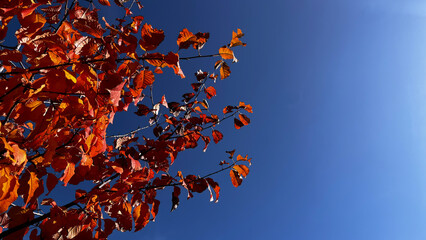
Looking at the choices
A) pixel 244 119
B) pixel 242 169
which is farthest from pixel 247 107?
pixel 242 169

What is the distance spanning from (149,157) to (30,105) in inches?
43.7

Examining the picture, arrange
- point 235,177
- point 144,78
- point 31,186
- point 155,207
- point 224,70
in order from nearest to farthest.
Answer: point 31,186, point 144,78, point 224,70, point 155,207, point 235,177

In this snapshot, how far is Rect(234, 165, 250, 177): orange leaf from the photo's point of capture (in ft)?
8.50

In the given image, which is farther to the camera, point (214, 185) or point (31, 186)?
point (214, 185)

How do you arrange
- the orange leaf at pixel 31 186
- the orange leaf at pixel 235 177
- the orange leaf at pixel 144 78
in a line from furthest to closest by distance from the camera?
1. the orange leaf at pixel 235 177
2. the orange leaf at pixel 144 78
3. the orange leaf at pixel 31 186

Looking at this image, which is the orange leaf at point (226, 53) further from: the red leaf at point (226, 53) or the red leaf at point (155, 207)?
the red leaf at point (155, 207)

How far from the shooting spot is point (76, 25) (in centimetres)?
121

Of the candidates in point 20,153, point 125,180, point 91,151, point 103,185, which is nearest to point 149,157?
point 125,180

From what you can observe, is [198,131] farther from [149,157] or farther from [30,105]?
[30,105]

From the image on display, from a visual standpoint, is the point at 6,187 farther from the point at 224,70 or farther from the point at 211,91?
the point at 211,91

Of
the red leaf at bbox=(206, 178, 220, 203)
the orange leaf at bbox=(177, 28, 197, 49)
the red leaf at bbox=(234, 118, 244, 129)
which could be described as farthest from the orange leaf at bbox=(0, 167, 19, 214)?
the red leaf at bbox=(234, 118, 244, 129)

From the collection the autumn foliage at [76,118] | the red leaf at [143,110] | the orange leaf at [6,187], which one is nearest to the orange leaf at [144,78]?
the autumn foliage at [76,118]

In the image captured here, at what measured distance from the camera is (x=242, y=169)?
2598mm

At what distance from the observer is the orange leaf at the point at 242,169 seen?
2589 mm
